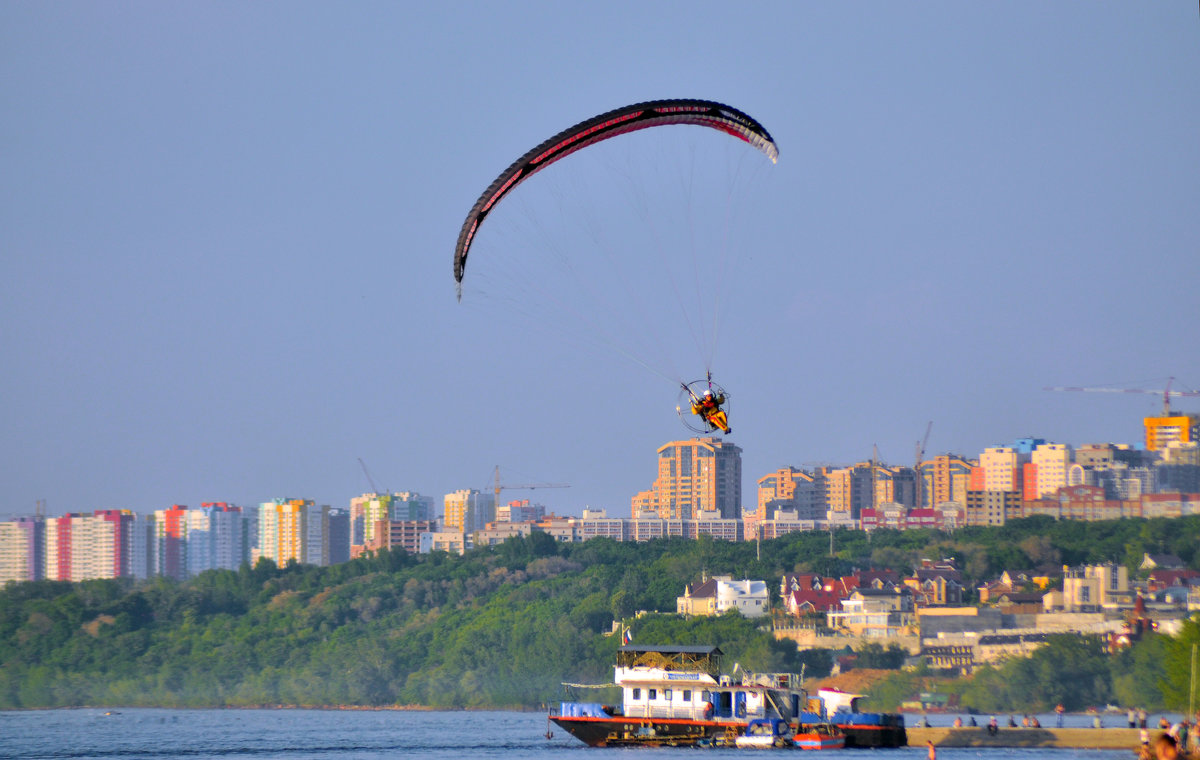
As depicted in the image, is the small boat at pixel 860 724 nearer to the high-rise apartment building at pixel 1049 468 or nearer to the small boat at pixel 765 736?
the small boat at pixel 765 736

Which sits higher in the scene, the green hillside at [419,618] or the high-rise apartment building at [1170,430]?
the high-rise apartment building at [1170,430]

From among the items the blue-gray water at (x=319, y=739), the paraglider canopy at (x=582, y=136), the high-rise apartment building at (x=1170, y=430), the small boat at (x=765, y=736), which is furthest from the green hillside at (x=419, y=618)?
the paraglider canopy at (x=582, y=136)

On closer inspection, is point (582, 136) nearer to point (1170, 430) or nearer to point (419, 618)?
point (419, 618)

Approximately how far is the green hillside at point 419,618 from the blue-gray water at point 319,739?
11.7 m

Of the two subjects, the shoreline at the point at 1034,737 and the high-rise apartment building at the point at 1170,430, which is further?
the high-rise apartment building at the point at 1170,430

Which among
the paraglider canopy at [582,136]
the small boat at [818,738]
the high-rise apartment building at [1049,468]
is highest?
the paraglider canopy at [582,136]

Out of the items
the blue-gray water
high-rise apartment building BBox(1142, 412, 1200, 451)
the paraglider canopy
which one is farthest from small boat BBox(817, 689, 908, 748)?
high-rise apartment building BBox(1142, 412, 1200, 451)

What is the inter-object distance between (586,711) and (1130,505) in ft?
A: 323

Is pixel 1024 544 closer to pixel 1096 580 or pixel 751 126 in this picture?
pixel 1096 580

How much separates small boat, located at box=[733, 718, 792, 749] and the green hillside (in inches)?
2058

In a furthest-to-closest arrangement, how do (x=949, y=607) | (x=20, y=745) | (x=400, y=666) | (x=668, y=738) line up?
1. (x=400, y=666)
2. (x=949, y=607)
3. (x=20, y=745)
4. (x=668, y=738)

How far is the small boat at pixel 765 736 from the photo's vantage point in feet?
180

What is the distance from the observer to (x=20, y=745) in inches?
2835

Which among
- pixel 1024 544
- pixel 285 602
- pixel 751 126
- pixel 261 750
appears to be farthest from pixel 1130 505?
pixel 751 126
